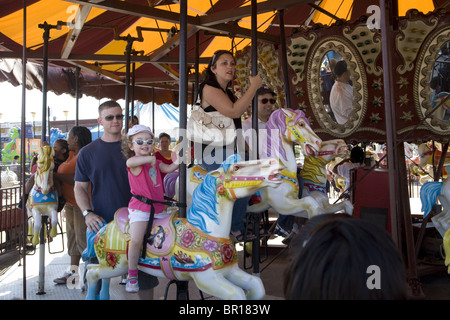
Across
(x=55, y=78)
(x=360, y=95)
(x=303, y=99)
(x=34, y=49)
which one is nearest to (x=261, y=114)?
(x=303, y=99)

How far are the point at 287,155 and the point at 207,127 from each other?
0.76 m

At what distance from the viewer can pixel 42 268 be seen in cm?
449

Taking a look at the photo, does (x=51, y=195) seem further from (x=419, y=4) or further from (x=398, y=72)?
(x=419, y=4)

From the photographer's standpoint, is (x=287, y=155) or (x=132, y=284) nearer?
(x=132, y=284)

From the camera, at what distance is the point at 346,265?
906mm

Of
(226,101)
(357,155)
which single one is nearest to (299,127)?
(226,101)

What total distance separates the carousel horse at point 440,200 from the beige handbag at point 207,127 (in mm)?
1962

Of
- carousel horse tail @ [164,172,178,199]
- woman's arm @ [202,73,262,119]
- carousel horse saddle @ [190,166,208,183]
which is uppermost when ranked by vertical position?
A: woman's arm @ [202,73,262,119]

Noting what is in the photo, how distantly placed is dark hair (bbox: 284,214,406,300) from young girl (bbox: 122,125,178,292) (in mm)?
1765

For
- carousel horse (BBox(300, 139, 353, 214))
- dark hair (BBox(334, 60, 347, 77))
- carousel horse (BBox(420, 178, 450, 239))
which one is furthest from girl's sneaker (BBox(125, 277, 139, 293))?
dark hair (BBox(334, 60, 347, 77))

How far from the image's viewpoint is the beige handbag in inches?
127

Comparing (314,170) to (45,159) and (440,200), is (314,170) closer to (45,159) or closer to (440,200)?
(440,200)

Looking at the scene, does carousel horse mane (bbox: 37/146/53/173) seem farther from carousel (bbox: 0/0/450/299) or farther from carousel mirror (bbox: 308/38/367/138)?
carousel mirror (bbox: 308/38/367/138)

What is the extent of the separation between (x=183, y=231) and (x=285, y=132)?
1418 millimetres
